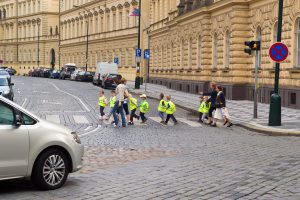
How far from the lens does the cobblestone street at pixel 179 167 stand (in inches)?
329

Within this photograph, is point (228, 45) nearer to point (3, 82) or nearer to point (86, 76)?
point (3, 82)

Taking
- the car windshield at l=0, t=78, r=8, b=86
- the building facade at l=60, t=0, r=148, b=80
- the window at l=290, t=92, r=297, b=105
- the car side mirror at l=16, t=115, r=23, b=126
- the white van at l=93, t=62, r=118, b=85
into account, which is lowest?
the window at l=290, t=92, r=297, b=105

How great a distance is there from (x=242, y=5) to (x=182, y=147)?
64.3 ft

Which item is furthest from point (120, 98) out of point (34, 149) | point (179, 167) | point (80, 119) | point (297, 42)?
point (34, 149)

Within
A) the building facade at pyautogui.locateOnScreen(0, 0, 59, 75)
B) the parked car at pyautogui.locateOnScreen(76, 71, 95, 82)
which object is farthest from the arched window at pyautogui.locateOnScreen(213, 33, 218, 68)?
the building facade at pyautogui.locateOnScreen(0, 0, 59, 75)

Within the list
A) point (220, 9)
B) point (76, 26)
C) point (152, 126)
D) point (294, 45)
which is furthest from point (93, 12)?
point (152, 126)

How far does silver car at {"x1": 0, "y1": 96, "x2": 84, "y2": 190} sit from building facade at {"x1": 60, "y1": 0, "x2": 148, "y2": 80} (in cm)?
5113

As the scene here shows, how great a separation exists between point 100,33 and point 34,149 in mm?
70835

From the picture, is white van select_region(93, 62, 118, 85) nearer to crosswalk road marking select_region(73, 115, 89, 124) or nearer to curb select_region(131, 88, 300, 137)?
crosswalk road marking select_region(73, 115, 89, 124)

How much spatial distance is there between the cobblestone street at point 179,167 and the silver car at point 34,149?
25 centimetres

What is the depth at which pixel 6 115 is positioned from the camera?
27.0 feet

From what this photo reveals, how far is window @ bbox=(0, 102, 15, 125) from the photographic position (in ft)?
26.8

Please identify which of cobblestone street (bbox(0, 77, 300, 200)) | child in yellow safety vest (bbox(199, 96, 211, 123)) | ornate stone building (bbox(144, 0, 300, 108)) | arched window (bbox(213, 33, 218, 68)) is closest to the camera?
cobblestone street (bbox(0, 77, 300, 200))

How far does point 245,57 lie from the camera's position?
3206cm
